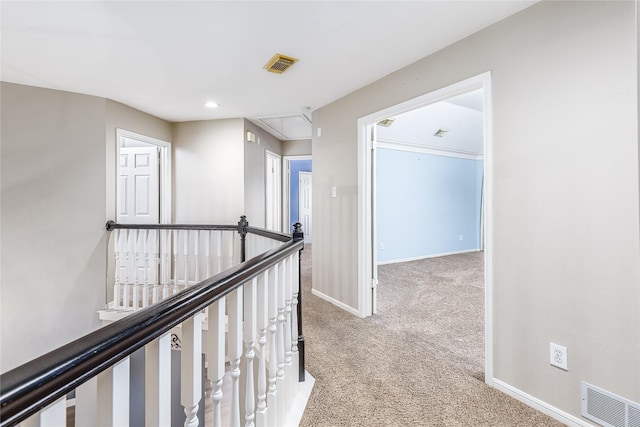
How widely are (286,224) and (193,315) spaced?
5421 millimetres

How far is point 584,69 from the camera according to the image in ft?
4.92

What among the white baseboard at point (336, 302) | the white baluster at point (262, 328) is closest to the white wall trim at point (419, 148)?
the white baseboard at point (336, 302)

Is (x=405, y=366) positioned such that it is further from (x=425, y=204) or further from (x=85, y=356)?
(x=425, y=204)

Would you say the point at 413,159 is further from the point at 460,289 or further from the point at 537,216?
the point at 537,216

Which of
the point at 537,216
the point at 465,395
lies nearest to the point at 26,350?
the point at 465,395

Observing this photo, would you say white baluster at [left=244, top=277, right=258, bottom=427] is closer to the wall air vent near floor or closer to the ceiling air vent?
the wall air vent near floor

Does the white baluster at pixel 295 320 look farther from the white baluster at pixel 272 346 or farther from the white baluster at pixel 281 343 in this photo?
the white baluster at pixel 272 346

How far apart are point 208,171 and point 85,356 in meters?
4.03

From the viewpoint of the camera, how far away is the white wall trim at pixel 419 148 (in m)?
5.30

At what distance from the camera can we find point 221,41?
6.98 feet

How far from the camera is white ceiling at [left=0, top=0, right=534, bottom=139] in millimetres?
1770

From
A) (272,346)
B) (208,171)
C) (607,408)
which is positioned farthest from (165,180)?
(607,408)

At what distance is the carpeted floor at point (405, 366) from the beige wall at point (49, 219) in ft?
8.10

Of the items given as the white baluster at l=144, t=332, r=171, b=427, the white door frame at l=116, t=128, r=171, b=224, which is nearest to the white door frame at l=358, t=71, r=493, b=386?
the white baluster at l=144, t=332, r=171, b=427
